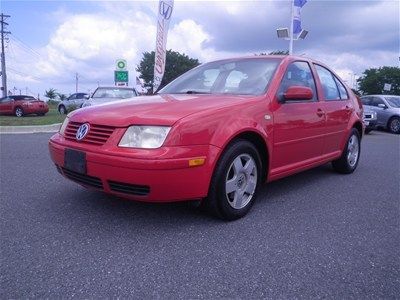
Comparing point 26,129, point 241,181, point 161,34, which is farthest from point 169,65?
point 241,181

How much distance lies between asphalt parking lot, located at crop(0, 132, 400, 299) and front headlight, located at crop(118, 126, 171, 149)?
2.32 feet

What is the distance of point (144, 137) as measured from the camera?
9.36 ft

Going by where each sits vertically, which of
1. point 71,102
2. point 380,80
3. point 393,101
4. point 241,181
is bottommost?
point 241,181

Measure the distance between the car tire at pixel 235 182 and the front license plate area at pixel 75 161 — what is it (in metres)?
1.03

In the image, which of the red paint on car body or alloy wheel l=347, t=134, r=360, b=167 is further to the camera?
alloy wheel l=347, t=134, r=360, b=167

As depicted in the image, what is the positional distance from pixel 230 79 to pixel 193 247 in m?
1.94

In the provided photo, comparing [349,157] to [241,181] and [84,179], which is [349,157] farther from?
[84,179]

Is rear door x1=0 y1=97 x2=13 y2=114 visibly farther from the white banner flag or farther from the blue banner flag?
the blue banner flag

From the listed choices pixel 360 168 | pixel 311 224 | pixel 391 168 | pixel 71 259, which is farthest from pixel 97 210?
pixel 391 168

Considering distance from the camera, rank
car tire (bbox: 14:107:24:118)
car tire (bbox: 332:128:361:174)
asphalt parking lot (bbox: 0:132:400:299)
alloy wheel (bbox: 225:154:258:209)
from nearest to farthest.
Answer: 1. asphalt parking lot (bbox: 0:132:400:299)
2. alloy wheel (bbox: 225:154:258:209)
3. car tire (bbox: 332:128:361:174)
4. car tire (bbox: 14:107:24:118)

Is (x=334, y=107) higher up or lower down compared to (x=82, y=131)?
higher up

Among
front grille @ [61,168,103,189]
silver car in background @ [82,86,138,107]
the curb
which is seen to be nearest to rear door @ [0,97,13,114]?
the curb

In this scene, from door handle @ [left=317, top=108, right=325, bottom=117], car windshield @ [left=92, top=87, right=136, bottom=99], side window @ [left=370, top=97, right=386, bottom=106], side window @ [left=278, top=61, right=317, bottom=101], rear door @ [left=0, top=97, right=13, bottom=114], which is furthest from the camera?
rear door @ [left=0, top=97, right=13, bottom=114]

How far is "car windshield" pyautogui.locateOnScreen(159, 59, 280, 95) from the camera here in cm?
381
